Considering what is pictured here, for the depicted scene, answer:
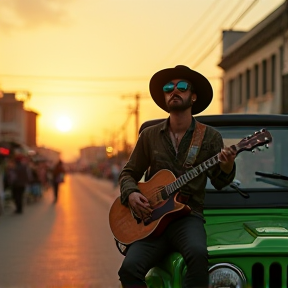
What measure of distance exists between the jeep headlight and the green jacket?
20.0 inches

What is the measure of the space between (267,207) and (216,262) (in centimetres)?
106

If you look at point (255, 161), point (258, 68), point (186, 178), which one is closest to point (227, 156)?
point (186, 178)

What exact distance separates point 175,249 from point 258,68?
3762 cm

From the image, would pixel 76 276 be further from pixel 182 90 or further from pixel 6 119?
pixel 6 119

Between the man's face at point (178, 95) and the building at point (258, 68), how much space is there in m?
27.0

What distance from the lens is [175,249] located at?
3.78 metres

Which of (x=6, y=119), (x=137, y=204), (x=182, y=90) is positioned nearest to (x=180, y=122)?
(x=182, y=90)

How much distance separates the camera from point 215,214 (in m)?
4.43

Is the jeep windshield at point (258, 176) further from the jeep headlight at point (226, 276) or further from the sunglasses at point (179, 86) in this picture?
the jeep headlight at point (226, 276)

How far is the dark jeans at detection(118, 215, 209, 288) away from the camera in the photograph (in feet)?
11.4

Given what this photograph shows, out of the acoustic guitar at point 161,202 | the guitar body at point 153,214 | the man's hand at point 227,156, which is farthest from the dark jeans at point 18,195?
the man's hand at point 227,156

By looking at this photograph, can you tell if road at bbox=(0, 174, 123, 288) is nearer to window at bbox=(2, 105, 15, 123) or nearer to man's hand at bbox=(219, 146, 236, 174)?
man's hand at bbox=(219, 146, 236, 174)

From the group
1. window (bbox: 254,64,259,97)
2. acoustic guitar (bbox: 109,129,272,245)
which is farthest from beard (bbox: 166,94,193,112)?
window (bbox: 254,64,259,97)

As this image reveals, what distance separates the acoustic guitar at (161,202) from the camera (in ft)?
A: 12.0
